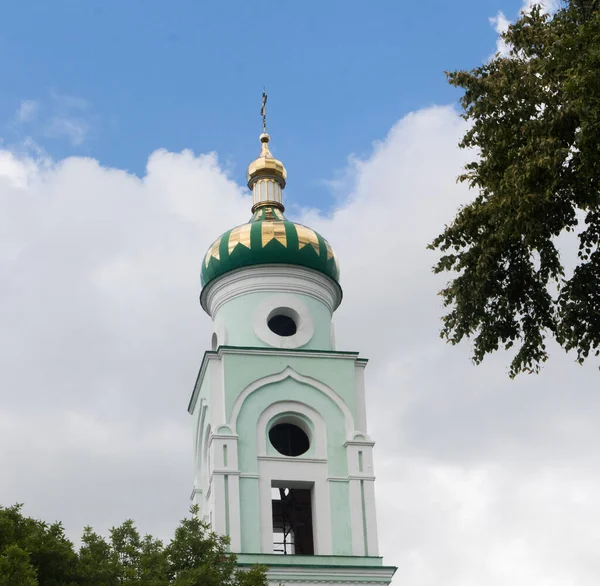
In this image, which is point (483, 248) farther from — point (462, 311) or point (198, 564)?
point (198, 564)

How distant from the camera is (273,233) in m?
23.1

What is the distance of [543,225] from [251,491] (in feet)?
31.5

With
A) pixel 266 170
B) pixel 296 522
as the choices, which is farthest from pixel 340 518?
pixel 266 170

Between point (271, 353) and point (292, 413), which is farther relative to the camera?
point (271, 353)

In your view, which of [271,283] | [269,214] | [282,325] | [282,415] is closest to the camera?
[282,415]

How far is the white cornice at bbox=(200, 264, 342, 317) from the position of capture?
75.2 feet

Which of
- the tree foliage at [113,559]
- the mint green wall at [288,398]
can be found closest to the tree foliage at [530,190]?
the tree foliage at [113,559]

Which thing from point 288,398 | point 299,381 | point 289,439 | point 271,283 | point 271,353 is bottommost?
point 289,439

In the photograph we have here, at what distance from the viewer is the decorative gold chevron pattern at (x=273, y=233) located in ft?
75.5

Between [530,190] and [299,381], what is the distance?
33.5 ft

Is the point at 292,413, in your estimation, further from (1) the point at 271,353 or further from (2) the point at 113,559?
(2) the point at 113,559

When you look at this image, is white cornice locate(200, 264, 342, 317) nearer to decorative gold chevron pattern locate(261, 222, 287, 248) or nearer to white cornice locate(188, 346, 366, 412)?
decorative gold chevron pattern locate(261, 222, 287, 248)

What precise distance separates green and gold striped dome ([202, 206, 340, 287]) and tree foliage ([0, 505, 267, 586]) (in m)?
7.38

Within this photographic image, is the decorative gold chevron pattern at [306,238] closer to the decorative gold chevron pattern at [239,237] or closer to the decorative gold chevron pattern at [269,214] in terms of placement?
the decorative gold chevron pattern at [269,214]
